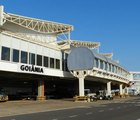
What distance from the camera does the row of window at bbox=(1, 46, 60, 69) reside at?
165ft

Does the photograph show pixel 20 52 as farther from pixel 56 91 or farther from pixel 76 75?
pixel 56 91

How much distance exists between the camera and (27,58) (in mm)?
55625

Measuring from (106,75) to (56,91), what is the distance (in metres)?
20.3

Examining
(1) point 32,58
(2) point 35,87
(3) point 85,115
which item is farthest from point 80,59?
(3) point 85,115

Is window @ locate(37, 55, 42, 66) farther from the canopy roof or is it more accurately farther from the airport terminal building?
the canopy roof

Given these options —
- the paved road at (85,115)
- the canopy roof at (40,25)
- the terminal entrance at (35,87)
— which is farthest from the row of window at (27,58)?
the paved road at (85,115)

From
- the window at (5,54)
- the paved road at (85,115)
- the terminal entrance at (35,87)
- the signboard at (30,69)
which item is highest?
the window at (5,54)

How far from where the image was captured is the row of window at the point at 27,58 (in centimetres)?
5038

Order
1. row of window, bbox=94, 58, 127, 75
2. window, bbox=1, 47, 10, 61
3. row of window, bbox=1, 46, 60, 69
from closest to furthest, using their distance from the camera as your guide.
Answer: window, bbox=1, 47, 10, 61
row of window, bbox=1, 46, 60, 69
row of window, bbox=94, 58, 127, 75

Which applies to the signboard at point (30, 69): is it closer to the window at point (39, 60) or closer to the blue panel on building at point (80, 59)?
the window at point (39, 60)

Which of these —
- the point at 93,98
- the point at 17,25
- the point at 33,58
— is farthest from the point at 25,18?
the point at 93,98

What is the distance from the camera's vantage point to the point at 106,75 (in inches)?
3337

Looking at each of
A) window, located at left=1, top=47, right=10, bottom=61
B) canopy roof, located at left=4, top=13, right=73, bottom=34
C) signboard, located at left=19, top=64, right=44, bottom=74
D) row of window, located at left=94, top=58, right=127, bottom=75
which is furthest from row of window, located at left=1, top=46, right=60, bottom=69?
row of window, located at left=94, top=58, right=127, bottom=75

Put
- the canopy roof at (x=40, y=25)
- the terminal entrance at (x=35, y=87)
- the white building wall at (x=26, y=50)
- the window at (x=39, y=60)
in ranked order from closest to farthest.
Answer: the white building wall at (x=26, y=50) → the window at (x=39, y=60) → the canopy roof at (x=40, y=25) → the terminal entrance at (x=35, y=87)
